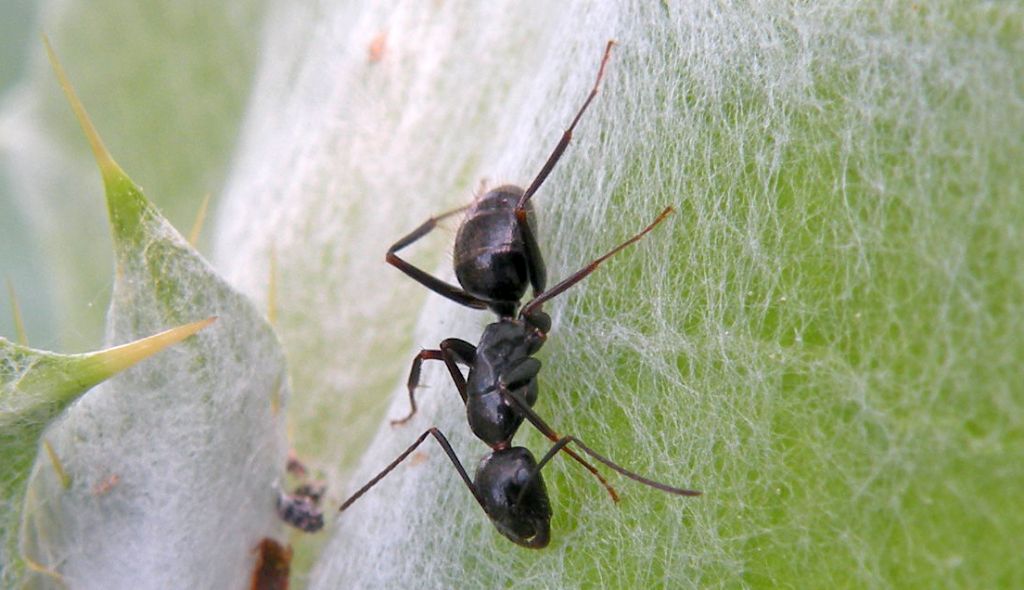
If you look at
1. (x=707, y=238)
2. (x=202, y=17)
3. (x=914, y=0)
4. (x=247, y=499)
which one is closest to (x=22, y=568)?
(x=247, y=499)

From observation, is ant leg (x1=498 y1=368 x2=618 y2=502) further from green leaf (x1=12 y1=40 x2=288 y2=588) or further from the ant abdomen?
green leaf (x1=12 y1=40 x2=288 y2=588)

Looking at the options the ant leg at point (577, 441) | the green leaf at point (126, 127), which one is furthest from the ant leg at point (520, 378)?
the green leaf at point (126, 127)

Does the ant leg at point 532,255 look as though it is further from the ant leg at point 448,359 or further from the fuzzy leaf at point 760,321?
the ant leg at point 448,359

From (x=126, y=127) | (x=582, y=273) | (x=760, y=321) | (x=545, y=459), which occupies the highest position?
(x=760, y=321)

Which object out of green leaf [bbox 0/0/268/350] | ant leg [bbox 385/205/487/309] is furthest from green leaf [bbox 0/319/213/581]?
green leaf [bbox 0/0/268/350]

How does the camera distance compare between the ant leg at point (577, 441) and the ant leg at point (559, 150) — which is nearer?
the ant leg at point (577, 441)

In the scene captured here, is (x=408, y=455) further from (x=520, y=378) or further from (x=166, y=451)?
(x=166, y=451)

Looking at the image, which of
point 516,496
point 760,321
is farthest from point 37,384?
point 760,321

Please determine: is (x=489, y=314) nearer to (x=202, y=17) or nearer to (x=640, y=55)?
(x=640, y=55)
